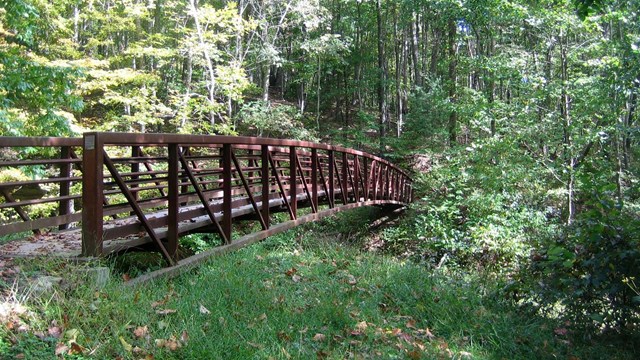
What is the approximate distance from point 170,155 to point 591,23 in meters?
10.8

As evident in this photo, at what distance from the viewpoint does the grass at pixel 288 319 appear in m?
3.07

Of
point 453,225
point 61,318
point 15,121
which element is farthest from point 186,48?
point 61,318

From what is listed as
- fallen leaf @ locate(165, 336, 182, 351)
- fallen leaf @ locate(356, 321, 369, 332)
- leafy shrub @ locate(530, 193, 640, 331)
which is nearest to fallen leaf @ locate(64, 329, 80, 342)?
fallen leaf @ locate(165, 336, 182, 351)

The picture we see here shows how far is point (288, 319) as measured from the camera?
4242mm

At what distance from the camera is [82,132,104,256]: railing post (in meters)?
3.83

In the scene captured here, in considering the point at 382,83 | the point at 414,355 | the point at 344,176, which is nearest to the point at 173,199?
the point at 414,355

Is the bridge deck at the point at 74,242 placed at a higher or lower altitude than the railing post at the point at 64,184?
lower

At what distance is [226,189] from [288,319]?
214 cm

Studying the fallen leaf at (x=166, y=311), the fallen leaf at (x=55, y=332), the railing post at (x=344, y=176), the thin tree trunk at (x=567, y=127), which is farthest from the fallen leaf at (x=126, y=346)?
the thin tree trunk at (x=567, y=127)

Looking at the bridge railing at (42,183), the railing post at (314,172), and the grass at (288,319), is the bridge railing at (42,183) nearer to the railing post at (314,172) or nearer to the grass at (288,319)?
the grass at (288,319)

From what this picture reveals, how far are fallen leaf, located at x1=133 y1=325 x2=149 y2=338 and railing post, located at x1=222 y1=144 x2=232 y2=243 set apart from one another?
2622 millimetres

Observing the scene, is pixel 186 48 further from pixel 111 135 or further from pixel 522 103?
Result: pixel 111 135

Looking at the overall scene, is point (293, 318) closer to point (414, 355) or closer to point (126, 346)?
point (414, 355)

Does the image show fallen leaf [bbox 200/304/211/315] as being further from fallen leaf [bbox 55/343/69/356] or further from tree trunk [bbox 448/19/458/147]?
tree trunk [bbox 448/19/458/147]
